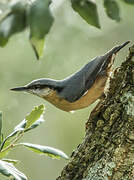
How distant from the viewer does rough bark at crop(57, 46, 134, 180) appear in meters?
2.51

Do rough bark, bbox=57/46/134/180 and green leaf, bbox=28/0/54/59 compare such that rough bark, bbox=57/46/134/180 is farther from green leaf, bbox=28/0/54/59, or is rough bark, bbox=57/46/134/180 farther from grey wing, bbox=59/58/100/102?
green leaf, bbox=28/0/54/59

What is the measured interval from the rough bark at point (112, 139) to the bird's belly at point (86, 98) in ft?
3.34

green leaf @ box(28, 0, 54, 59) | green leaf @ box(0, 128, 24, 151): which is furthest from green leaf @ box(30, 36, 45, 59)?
green leaf @ box(0, 128, 24, 151)

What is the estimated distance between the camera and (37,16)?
1.33 metres

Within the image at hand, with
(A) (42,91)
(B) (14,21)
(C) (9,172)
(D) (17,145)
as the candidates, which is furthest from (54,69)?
(B) (14,21)

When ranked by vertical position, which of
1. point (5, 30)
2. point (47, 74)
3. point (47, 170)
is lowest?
point (47, 170)

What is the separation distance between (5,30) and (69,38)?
6.62m

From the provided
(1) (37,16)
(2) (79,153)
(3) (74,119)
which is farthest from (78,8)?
(3) (74,119)

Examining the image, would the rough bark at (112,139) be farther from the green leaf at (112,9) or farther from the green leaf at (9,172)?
the green leaf at (112,9)

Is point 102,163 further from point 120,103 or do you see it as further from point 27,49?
point 27,49

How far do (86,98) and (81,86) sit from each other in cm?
13

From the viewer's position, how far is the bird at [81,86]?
155 inches

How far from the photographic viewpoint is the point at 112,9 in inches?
57.6

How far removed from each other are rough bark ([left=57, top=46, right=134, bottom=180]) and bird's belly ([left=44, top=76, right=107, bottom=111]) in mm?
1017
